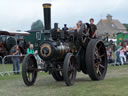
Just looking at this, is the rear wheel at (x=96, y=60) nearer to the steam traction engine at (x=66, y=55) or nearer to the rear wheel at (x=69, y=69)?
the steam traction engine at (x=66, y=55)

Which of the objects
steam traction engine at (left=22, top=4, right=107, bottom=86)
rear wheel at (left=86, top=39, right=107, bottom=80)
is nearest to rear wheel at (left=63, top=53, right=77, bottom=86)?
steam traction engine at (left=22, top=4, right=107, bottom=86)

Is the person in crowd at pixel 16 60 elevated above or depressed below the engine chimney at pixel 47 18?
below

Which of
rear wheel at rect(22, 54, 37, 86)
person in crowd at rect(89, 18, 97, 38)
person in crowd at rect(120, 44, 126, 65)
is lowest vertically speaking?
person in crowd at rect(120, 44, 126, 65)

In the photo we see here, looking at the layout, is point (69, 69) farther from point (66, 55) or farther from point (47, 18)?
point (47, 18)

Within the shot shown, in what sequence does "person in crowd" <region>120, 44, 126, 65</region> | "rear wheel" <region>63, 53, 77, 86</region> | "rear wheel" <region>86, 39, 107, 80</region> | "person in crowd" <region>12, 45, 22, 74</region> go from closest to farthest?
1. "rear wheel" <region>63, 53, 77, 86</region>
2. "rear wheel" <region>86, 39, 107, 80</region>
3. "person in crowd" <region>12, 45, 22, 74</region>
4. "person in crowd" <region>120, 44, 126, 65</region>

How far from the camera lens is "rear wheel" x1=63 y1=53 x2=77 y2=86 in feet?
21.8

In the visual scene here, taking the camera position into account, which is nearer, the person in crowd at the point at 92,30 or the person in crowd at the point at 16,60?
the person in crowd at the point at 92,30

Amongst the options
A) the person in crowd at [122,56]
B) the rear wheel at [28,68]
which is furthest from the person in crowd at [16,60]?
the person in crowd at [122,56]

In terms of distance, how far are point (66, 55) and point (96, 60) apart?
154 centimetres

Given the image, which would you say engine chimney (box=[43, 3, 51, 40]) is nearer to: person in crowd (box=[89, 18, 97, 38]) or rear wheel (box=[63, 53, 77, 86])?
rear wheel (box=[63, 53, 77, 86])

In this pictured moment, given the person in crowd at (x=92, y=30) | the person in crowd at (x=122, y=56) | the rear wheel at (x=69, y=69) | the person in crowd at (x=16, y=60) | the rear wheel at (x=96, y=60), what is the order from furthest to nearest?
the person in crowd at (x=122, y=56) → the person in crowd at (x=16, y=60) → the person in crowd at (x=92, y=30) → the rear wheel at (x=96, y=60) → the rear wheel at (x=69, y=69)

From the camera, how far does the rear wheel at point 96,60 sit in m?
7.54

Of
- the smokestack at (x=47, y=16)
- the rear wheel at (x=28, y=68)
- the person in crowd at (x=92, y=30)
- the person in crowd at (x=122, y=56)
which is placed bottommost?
the person in crowd at (x=122, y=56)

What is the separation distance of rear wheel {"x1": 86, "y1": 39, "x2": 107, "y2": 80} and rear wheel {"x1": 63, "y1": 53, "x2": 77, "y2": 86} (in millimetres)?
553
